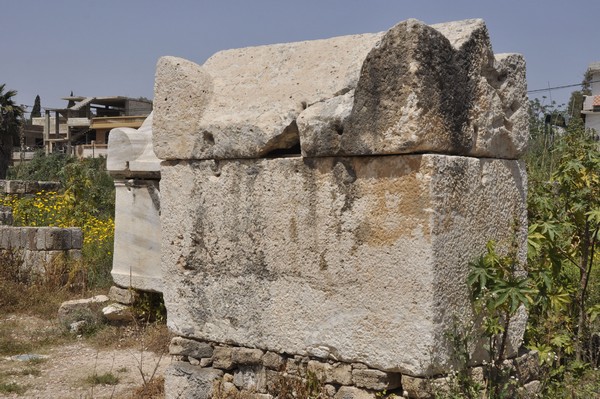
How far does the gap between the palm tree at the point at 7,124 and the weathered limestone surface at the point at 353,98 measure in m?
23.4

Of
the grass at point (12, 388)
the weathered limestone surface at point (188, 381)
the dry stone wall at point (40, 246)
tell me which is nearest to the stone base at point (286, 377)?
the weathered limestone surface at point (188, 381)

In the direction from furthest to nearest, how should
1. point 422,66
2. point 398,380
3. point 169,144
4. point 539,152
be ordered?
point 539,152, point 169,144, point 398,380, point 422,66

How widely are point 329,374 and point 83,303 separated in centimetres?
441

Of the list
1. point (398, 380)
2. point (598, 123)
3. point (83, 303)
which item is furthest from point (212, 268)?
point (598, 123)

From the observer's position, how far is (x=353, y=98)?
158 inches

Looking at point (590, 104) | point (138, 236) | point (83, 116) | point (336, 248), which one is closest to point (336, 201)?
point (336, 248)

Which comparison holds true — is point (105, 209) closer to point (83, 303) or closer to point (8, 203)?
point (8, 203)

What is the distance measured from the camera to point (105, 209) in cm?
1362

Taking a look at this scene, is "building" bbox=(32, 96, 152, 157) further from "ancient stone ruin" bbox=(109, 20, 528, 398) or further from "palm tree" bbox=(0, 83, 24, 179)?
"ancient stone ruin" bbox=(109, 20, 528, 398)

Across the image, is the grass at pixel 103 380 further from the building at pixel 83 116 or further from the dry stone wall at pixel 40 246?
the building at pixel 83 116

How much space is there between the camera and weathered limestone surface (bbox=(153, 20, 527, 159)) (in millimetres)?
3713

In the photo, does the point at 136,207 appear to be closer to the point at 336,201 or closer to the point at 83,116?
the point at 336,201

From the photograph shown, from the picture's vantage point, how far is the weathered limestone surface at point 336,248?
12.3 ft

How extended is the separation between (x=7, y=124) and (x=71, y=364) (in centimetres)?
2227
